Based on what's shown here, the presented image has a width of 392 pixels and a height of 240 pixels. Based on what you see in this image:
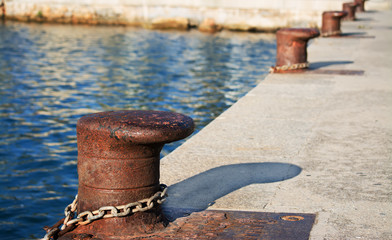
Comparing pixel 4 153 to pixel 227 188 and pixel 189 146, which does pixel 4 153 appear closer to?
pixel 189 146

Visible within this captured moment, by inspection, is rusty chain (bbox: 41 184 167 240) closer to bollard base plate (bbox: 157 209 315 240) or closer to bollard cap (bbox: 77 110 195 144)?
bollard base plate (bbox: 157 209 315 240)

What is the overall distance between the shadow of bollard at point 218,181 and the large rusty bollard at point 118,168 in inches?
15.1

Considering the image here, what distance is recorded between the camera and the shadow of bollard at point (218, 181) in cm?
452

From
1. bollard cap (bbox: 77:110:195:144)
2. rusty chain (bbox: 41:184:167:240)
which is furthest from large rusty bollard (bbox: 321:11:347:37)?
rusty chain (bbox: 41:184:167:240)

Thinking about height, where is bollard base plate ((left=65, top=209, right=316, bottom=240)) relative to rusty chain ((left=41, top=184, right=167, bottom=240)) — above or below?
below

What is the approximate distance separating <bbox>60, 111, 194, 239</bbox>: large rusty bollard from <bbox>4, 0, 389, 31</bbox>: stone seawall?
26.6m

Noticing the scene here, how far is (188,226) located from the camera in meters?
4.07

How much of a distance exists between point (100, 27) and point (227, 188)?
28.5m

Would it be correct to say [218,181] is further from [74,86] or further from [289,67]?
[74,86]

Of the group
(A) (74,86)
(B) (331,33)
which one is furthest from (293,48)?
(B) (331,33)

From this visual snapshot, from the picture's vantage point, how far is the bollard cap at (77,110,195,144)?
3.74 meters

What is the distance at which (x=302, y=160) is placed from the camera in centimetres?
552

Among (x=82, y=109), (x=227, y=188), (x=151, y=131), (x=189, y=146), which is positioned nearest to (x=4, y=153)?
(x=82, y=109)

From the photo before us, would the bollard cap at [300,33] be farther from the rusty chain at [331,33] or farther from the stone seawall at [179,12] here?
the stone seawall at [179,12]
